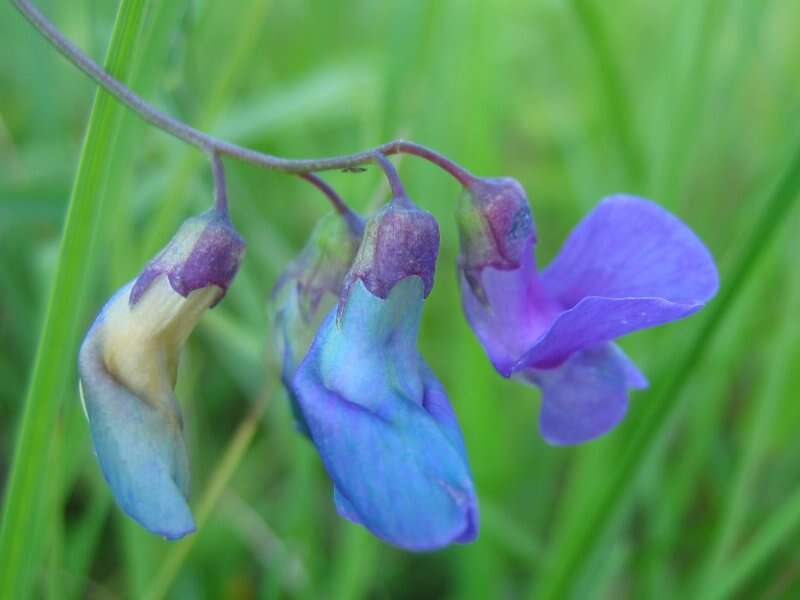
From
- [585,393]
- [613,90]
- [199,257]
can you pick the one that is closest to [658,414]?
[585,393]

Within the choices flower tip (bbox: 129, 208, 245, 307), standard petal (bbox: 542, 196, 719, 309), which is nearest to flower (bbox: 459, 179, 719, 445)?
standard petal (bbox: 542, 196, 719, 309)

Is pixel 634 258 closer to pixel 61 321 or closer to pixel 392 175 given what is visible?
pixel 392 175

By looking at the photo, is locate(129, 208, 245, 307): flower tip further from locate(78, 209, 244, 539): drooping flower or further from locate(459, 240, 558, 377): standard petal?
locate(459, 240, 558, 377): standard petal

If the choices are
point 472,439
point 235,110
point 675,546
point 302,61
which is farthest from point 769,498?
point 302,61

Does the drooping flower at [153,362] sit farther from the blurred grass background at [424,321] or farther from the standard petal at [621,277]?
the standard petal at [621,277]

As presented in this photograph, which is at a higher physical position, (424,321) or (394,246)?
(394,246)

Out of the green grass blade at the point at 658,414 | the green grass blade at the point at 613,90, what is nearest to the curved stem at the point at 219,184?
the green grass blade at the point at 658,414
